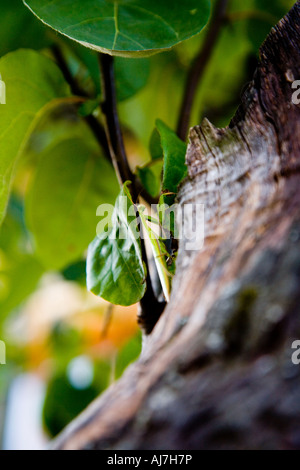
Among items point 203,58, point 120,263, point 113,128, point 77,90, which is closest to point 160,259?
point 120,263

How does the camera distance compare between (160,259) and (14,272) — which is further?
(14,272)

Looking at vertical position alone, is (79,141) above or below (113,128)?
above

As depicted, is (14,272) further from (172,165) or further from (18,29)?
(172,165)

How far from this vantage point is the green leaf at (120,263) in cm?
28

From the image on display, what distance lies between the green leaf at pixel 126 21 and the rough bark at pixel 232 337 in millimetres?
127

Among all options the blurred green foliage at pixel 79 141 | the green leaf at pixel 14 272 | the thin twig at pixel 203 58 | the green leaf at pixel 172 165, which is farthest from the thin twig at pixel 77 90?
the green leaf at pixel 14 272

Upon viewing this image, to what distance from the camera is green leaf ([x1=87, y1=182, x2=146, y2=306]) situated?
276 mm

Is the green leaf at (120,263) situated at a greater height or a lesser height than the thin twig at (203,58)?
lesser

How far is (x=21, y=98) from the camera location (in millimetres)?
387

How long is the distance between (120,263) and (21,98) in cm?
20

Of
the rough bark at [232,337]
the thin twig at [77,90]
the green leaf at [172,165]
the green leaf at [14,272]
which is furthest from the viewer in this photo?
the green leaf at [14,272]

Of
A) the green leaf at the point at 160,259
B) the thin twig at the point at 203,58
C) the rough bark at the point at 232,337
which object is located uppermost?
the thin twig at the point at 203,58

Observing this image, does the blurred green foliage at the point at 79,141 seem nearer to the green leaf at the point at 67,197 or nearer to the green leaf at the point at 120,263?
the green leaf at the point at 67,197

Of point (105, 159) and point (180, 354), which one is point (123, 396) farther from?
point (105, 159)
